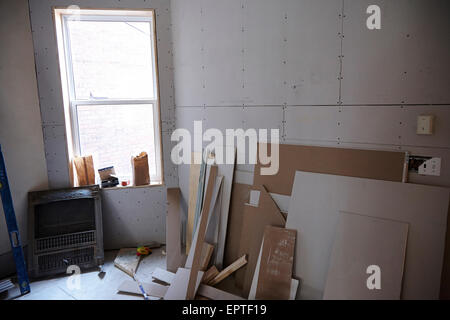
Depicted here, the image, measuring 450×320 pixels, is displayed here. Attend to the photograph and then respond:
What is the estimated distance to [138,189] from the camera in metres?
3.33

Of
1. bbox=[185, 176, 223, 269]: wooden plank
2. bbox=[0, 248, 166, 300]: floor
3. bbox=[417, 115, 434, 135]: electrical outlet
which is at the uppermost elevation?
bbox=[417, 115, 434, 135]: electrical outlet

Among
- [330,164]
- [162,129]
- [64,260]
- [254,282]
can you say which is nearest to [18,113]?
[162,129]

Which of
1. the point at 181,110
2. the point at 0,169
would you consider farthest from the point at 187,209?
the point at 0,169

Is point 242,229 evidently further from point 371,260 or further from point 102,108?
point 102,108

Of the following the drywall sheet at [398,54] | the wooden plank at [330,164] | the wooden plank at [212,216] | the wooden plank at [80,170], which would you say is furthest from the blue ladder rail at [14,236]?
the drywall sheet at [398,54]

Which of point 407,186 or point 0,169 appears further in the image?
point 0,169

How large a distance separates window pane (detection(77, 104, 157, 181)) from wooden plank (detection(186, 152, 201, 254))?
648 mm

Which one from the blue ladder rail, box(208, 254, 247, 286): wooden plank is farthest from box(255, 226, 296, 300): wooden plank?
the blue ladder rail

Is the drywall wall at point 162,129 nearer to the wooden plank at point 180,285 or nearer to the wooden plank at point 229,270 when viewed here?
the wooden plank at point 180,285

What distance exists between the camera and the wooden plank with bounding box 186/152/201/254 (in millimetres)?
3049

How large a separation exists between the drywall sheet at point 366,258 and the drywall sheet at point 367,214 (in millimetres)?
49

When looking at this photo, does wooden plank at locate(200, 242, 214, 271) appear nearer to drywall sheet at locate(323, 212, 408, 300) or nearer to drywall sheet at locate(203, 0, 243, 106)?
drywall sheet at locate(323, 212, 408, 300)

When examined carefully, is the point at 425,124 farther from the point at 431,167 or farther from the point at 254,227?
the point at 254,227

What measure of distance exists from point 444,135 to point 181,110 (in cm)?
236
